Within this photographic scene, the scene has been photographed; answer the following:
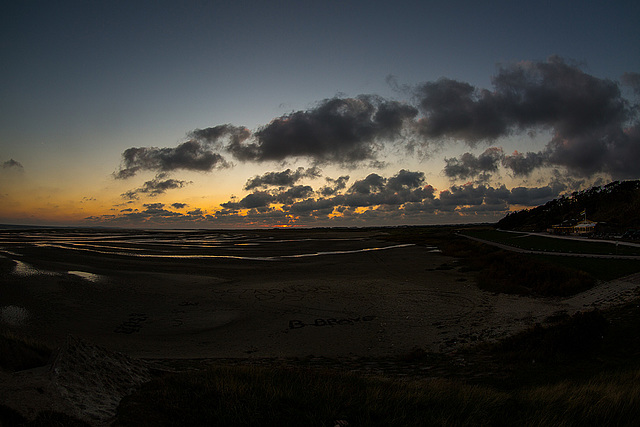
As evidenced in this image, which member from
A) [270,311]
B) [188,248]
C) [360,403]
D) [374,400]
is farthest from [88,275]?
[374,400]

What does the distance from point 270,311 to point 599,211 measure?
112 meters

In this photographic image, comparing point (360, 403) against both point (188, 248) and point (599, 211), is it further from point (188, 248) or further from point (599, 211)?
point (599, 211)

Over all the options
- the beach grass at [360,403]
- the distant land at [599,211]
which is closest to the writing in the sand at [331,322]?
the beach grass at [360,403]

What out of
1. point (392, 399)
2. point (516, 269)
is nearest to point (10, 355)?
point (392, 399)

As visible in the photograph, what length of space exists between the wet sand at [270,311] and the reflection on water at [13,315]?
0.15 feet

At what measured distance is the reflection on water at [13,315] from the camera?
1412 cm

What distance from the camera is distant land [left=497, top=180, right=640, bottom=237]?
212 feet

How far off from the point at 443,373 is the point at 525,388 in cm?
217

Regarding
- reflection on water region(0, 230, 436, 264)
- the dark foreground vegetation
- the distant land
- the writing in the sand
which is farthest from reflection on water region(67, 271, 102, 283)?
the distant land

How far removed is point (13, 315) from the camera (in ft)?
49.5

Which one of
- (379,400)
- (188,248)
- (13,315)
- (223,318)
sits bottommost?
(223,318)

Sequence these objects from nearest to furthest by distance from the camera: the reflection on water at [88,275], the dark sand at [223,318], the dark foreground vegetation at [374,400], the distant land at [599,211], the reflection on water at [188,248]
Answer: the dark foreground vegetation at [374,400] < the dark sand at [223,318] < the reflection on water at [88,275] < the reflection on water at [188,248] < the distant land at [599,211]

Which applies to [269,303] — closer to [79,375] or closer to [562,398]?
[79,375]

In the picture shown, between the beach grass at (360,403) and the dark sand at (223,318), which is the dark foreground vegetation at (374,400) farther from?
the dark sand at (223,318)
